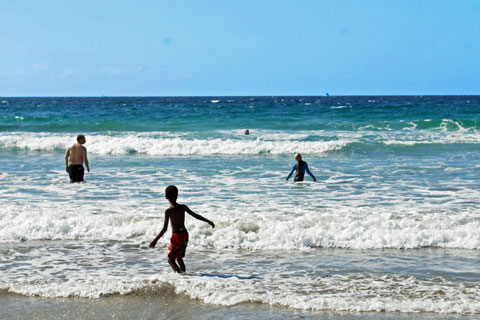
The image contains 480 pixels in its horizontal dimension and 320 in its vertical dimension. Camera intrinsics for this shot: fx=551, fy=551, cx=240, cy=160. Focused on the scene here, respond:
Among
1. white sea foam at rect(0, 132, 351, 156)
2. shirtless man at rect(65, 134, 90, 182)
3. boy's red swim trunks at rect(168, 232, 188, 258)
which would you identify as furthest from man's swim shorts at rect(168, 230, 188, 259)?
white sea foam at rect(0, 132, 351, 156)

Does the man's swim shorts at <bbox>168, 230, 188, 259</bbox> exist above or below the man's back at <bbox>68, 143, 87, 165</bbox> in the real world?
below

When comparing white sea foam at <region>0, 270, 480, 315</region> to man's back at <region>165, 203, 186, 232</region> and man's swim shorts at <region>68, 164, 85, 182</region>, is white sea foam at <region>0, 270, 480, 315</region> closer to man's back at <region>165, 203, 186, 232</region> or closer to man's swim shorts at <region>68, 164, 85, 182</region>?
man's back at <region>165, 203, 186, 232</region>

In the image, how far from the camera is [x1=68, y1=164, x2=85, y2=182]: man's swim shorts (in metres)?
14.2

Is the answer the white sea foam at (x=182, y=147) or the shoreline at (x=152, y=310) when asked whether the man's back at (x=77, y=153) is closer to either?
the shoreline at (x=152, y=310)

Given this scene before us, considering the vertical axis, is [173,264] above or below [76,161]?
below

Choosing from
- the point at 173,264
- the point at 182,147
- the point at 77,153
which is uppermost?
the point at 77,153

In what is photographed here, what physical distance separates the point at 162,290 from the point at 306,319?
181 centimetres

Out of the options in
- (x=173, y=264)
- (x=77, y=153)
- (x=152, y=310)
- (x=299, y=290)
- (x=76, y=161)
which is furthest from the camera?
(x=76, y=161)

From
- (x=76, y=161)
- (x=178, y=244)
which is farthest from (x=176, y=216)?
(x=76, y=161)

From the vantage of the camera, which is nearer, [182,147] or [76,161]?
[76,161]

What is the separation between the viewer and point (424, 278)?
22.4 ft

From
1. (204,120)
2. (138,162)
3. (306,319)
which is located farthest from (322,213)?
(204,120)

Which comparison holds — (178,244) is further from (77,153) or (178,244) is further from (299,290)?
(77,153)

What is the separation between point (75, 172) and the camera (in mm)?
14258
